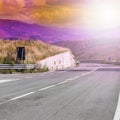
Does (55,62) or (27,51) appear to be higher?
(27,51)

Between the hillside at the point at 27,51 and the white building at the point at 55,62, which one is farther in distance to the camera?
the hillside at the point at 27,51

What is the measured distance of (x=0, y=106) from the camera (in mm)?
11344

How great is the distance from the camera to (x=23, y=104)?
38.8 ft

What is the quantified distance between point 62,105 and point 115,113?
214cm

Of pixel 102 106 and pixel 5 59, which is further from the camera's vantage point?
pixel 5 59

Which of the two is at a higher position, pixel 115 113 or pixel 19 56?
pixel 19 56

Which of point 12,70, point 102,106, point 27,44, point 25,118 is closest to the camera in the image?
point 25,118

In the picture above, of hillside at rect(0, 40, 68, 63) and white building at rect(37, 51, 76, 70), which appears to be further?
hillside at rect(0, 40, 68, 63)

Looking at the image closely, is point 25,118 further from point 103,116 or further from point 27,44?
point 27,44

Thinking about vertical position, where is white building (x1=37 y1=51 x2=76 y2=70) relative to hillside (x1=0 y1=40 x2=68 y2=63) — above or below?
below

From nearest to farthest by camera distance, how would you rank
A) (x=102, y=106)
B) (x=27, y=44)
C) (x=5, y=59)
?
(x=102, y=106) → (x=5, y=59) → (x=27, y=44)

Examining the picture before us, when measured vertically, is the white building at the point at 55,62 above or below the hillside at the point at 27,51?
below

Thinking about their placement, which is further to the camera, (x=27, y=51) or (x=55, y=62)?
(x=27, y=51)

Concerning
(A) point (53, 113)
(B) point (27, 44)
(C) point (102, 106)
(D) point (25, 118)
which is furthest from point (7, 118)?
(B) point (27, 44)
